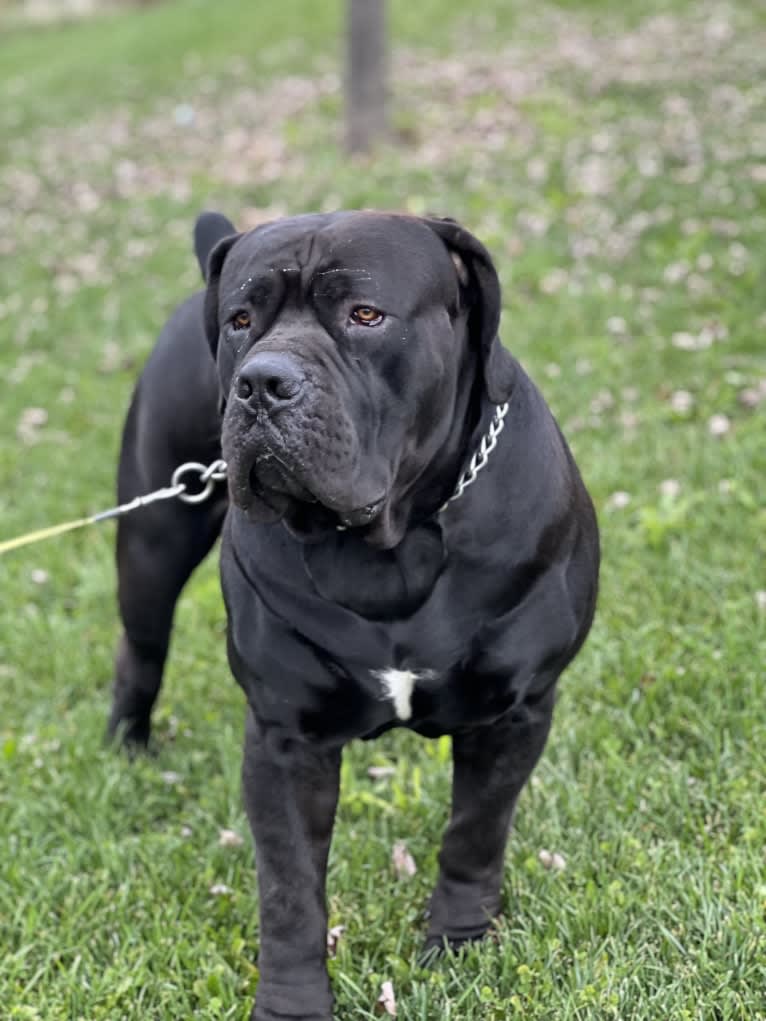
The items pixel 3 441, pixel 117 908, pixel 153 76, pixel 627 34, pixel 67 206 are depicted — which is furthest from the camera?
pixel 153 76

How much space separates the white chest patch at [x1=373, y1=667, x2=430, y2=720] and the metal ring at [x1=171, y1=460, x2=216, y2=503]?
37.1 inches

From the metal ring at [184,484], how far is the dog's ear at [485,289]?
988 mm

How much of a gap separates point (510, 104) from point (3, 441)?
19.2ft

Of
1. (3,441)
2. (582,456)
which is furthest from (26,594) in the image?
(582,456)

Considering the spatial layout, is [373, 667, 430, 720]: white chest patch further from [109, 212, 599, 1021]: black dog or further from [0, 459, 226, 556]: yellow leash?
[0, 459, 226, 556]: yellow leash

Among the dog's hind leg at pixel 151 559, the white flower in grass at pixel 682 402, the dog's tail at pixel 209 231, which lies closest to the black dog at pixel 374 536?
the dog's tail at pixel 209 231

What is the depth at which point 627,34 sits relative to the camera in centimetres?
1229

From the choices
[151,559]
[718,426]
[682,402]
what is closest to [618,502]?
[718,426]

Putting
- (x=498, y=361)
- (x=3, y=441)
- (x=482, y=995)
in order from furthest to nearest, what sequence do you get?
1. (x=3, y=441)
2. (x=482, y=995)
3. (x=498, y=361)

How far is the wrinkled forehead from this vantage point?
222 centimetres

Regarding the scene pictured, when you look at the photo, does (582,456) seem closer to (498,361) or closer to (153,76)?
(498,361)

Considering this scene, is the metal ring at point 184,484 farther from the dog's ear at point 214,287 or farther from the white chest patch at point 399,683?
the white chest patch at point 399,683

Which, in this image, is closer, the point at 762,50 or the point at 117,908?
the point at 117,908

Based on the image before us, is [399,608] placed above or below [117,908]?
above
